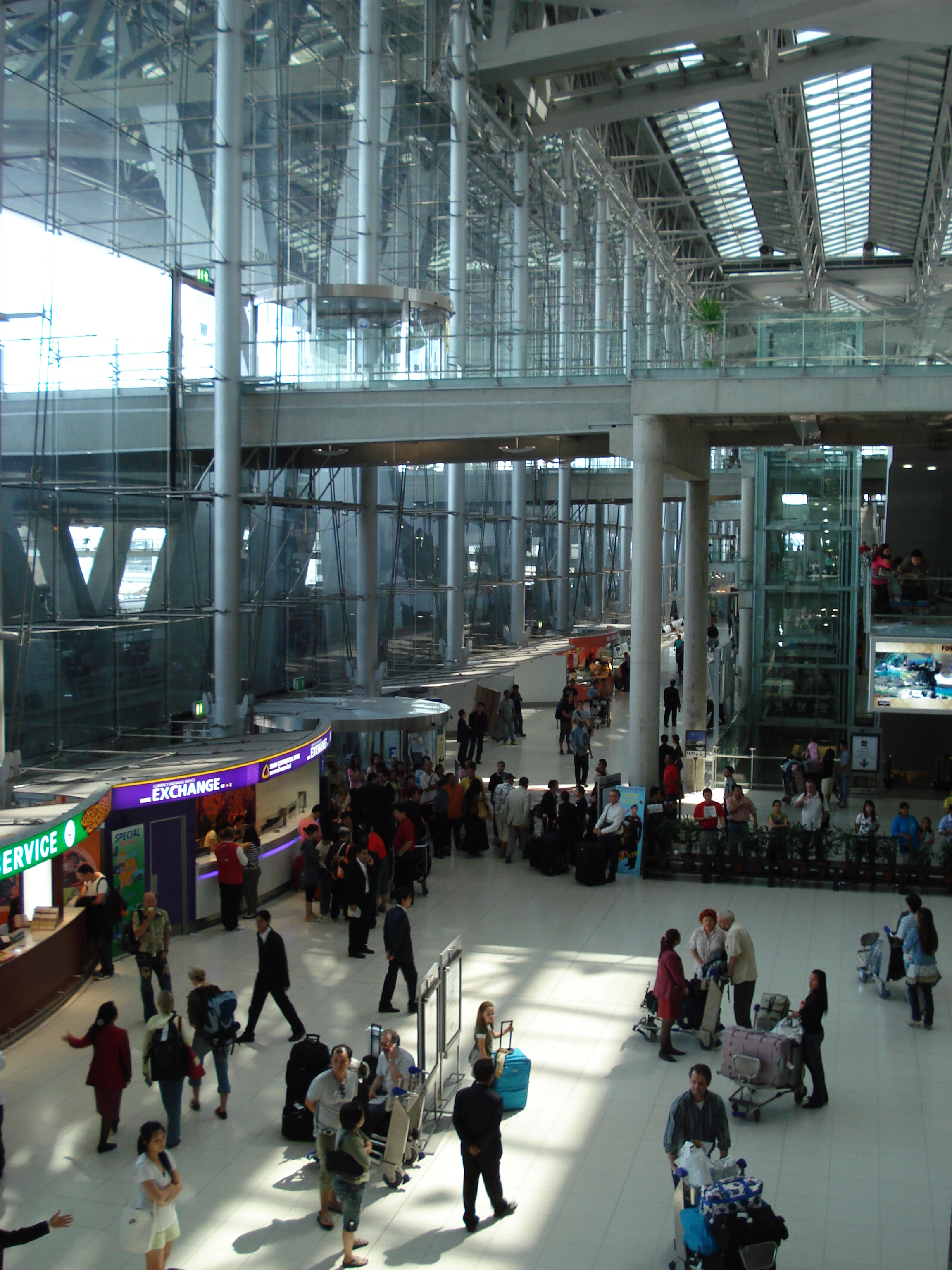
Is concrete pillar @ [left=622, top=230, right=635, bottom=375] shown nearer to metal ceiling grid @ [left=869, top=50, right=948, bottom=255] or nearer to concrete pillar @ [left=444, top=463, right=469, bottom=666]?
metal ceiling grid @ [left=869, top=50, right=948, bottom=255]

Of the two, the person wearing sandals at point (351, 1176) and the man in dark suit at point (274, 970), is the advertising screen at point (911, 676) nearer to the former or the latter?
the man in dark suit at point (274, 970)

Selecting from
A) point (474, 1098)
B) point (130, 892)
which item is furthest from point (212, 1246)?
point (130, 892)

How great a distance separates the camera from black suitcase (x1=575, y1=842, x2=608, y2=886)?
54.4 feet

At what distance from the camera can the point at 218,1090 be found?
30.7 ft

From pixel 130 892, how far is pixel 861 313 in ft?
44.6

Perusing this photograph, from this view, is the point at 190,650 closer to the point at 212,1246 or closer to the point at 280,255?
the point at 280,255

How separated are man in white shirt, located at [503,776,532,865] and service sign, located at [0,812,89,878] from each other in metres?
7.32

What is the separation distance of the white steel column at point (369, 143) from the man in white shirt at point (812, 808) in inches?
469

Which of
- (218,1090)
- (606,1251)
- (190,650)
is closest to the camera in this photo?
(606,1251)

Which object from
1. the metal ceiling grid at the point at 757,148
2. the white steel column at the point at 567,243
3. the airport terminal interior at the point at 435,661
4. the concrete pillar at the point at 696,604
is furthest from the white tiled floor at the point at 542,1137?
the metal ceiling grid at the point at 757,148

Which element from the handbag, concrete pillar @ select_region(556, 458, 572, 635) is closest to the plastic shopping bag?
the handbag

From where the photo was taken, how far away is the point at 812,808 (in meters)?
18.0

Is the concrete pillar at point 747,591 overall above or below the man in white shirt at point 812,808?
above

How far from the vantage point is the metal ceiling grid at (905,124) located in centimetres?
3225
